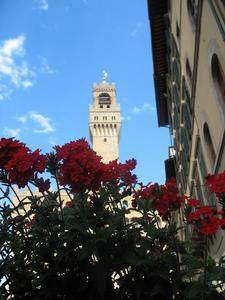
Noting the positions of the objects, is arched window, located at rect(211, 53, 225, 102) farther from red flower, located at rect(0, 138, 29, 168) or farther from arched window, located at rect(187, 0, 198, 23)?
red flower, located at rect(0, 138, 29, 168)

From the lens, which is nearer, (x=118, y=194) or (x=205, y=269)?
(x=205, y=269)

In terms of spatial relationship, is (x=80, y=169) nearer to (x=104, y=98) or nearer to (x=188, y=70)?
(x=188, y=70)

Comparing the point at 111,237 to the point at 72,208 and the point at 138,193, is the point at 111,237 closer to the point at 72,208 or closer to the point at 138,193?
the point at 72,208

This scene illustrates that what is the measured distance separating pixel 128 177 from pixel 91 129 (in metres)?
55.4

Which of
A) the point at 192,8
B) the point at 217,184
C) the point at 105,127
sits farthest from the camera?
the point at 105,127

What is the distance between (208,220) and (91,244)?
912 millimetres

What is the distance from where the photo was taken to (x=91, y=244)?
10.1 feet

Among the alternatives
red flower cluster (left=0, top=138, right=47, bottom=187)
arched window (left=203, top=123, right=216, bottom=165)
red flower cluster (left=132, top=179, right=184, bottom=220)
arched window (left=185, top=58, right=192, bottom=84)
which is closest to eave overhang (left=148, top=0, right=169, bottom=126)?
arched window (left=185, top=58, right=192, bottom=84)

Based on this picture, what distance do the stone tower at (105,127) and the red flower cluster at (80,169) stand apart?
53.7 metres

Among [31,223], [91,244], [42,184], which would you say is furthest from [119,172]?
[91,244]

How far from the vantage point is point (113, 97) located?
207 ft

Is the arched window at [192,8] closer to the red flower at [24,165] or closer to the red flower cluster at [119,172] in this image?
the red flower cluster at [119,172]

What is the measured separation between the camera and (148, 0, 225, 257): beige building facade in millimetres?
8734

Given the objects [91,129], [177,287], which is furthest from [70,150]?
[91,129]
